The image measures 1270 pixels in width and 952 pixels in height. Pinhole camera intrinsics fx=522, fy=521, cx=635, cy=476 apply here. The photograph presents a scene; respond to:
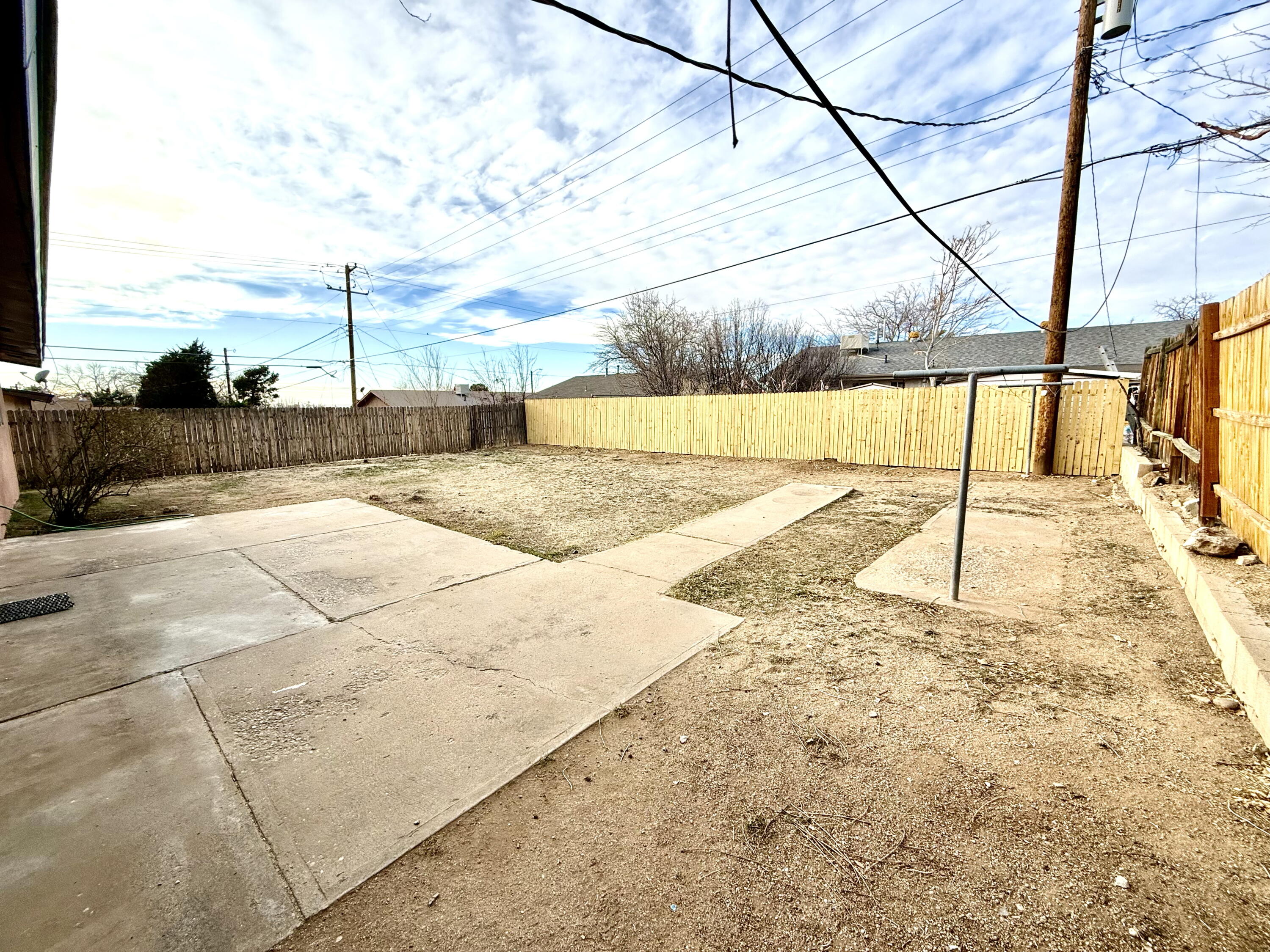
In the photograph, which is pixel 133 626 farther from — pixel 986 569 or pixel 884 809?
pixel 986 569

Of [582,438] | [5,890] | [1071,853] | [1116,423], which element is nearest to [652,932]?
[1071,853]

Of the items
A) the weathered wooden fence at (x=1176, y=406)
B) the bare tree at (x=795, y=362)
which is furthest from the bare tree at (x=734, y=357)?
the weathered wooden fence at (x=1176, y=406)

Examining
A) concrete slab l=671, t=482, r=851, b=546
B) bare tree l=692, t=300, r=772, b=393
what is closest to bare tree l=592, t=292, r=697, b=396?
bare tree l=692, t=300, r=772, b=393

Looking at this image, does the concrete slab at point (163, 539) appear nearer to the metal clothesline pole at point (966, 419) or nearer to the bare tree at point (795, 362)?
the metal clothesline pole at point (966, 419)

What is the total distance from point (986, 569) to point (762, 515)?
257 centimetres

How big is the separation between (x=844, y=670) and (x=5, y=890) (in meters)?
3.09

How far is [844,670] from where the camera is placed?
8.75 feet

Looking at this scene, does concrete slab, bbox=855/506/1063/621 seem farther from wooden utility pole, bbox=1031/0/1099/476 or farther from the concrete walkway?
wooden utility pole, bbox=1031/0/1099/476

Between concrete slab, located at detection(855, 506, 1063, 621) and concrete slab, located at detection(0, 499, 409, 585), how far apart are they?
5.50 metres

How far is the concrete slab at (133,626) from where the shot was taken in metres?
2.69

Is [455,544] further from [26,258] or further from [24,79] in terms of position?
[24,79]

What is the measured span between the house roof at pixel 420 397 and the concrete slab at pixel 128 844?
2986 centimetres

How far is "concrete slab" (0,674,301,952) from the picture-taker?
1.38 metres

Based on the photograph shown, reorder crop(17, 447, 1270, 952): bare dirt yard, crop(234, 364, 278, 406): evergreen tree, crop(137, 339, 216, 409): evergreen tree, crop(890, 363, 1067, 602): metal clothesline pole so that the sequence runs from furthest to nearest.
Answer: crop(234, 364, 278, 406): evergreen tree
crop(137, 339, 216, 409): evergreen tree
crop(890, 363, 1067, 602): metal clothesline pole
crop(17, 447, 1270, 952): bare dirt yard
